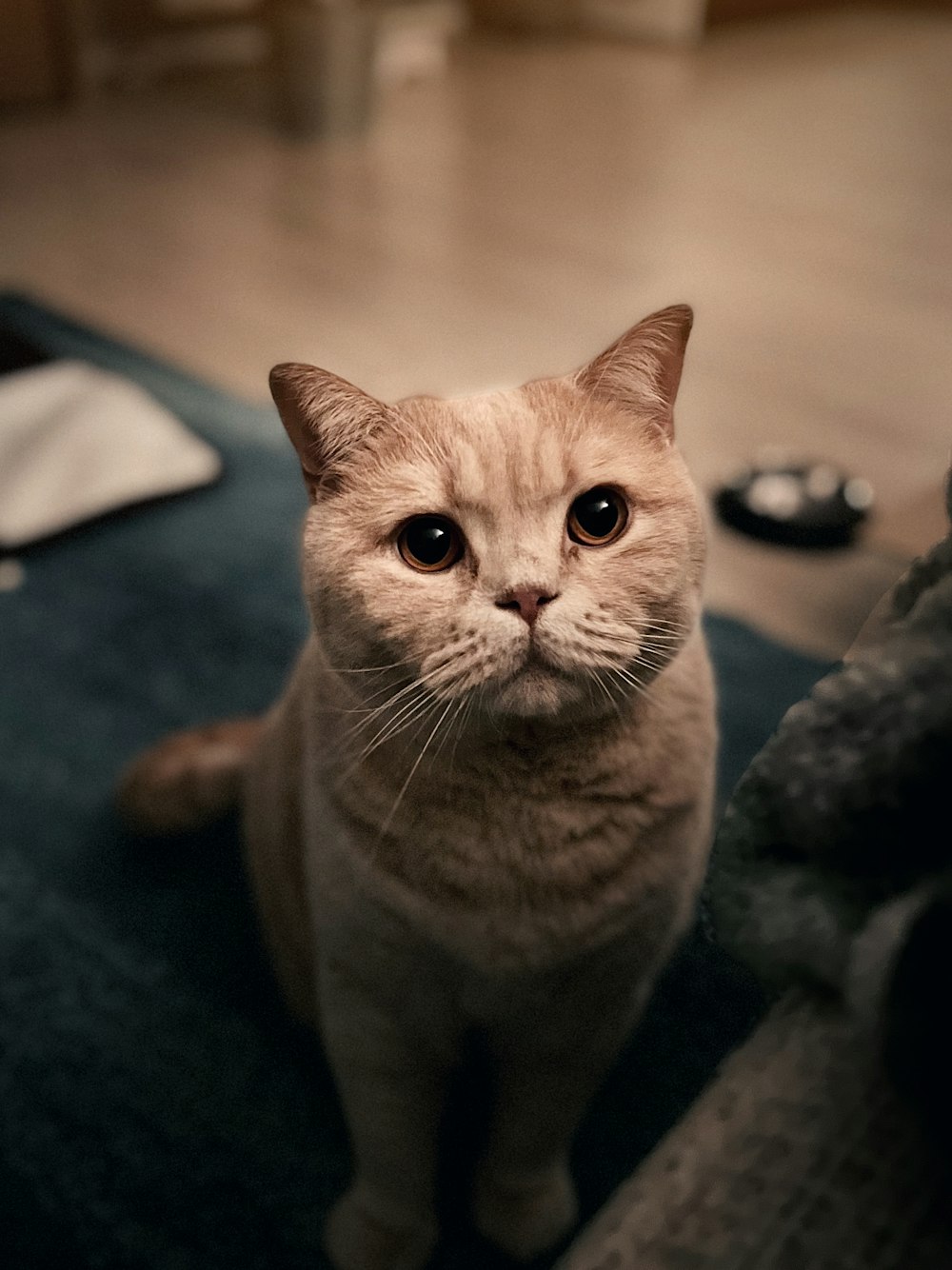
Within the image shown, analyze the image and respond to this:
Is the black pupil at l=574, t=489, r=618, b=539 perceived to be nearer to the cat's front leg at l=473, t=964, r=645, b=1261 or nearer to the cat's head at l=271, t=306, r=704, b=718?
the cat's head at l=271, t=306, r=704, b=718

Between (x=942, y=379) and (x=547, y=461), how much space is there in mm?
780

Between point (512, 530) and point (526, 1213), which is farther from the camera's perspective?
point (526, 1213)

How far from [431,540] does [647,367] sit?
156 mm

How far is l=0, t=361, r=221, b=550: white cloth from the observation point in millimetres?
1616

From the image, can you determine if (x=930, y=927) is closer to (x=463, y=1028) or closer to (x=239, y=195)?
(x=463, y=1028)

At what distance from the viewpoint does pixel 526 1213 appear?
0.82m

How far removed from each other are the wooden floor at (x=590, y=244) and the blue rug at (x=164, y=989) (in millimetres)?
416

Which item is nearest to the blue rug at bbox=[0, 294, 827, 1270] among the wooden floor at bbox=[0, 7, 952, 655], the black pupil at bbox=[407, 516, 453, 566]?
the black pupil at bbox=[407, 516, 453, 566]

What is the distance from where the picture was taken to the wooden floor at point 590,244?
1588 millimetres

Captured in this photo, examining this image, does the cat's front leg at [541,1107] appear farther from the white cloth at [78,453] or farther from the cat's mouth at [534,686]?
the white cloth at [78,453]

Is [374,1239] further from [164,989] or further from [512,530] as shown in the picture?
[512,530]

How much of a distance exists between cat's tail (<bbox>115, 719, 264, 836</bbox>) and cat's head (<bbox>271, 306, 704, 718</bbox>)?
47cm

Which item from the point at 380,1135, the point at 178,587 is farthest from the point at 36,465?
the point at 380,1135

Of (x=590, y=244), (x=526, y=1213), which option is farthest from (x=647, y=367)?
(x=590, y=244)
